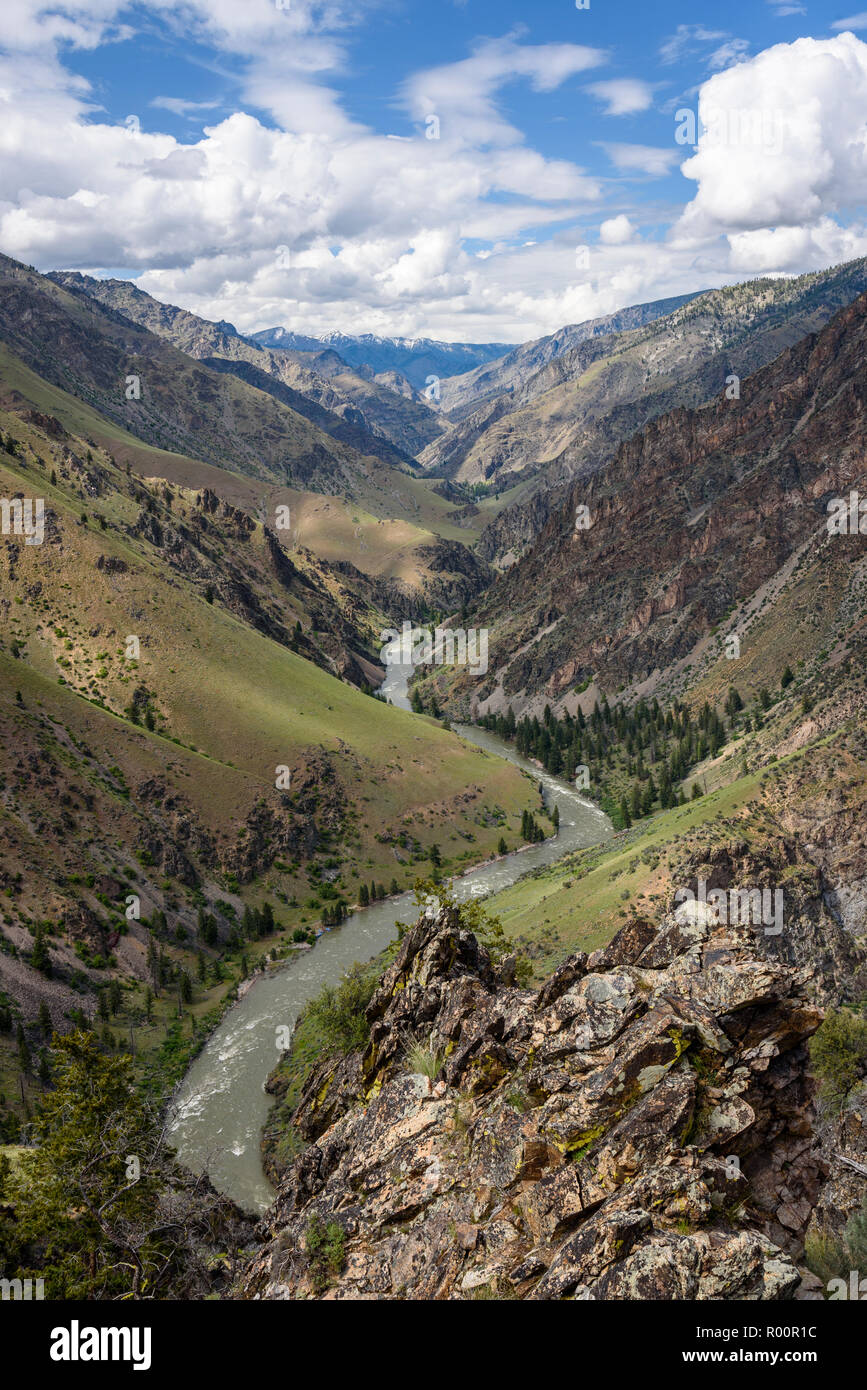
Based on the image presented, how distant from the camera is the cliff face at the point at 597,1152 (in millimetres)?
14594

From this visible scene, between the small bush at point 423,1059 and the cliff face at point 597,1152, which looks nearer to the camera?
the cliff face at point 597,1152

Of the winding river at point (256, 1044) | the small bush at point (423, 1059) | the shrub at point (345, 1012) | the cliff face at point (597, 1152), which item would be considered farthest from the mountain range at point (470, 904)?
the winding river at point (256, 1044)

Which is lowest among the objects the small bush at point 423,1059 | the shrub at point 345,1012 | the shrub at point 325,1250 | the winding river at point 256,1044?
the winding river at point 256,1044

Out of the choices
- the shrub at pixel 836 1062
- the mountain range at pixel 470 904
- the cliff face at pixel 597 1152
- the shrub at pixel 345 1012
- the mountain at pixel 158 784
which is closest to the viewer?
the cliff face at pixel 597 1152

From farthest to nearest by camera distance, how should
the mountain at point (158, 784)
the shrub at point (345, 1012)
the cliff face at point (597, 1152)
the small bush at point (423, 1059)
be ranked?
1. the mountain at point (158, 784)
2. the shrub at point (345, 1012)
3. the small bush at point (423, 1059)
4. the cliff face at point (597, 1152)

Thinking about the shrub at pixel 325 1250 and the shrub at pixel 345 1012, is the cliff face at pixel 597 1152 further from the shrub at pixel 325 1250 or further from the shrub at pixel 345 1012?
the shrub at pixel 345 1012

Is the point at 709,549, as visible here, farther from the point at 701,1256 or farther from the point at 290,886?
the point at 701,1256

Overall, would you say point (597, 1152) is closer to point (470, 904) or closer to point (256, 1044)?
point (470, 904)

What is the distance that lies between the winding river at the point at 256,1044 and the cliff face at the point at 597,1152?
83.6 ft

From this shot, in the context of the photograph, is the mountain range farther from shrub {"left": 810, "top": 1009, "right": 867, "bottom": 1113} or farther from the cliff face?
shrub {"left": 810, "top": 1009, "right": 867, "bottom": 1113}

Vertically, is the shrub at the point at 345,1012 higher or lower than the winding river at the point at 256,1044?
higher

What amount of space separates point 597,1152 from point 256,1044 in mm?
64013

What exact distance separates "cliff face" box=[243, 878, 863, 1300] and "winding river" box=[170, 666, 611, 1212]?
25.5 metres

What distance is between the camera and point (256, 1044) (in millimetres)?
73750
